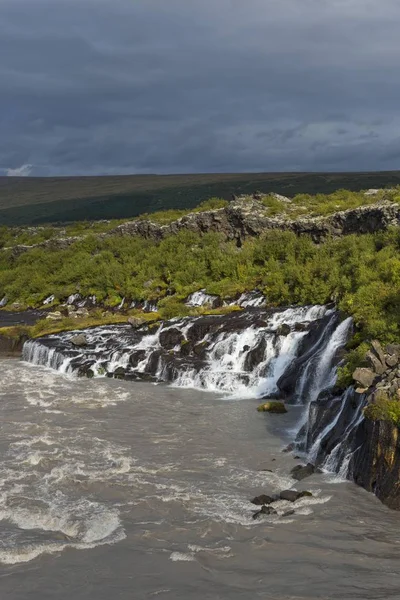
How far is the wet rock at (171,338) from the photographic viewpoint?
114 ft

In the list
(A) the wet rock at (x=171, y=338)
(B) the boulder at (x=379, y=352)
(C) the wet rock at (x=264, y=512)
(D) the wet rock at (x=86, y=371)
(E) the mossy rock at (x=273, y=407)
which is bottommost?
(D) the wet rock at (x=86, y=371)

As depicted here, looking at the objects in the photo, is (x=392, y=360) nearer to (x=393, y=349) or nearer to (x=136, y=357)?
(x=393, y=349)

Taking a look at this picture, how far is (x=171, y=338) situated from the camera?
115 ft

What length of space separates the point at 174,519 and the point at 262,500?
97.5 inches

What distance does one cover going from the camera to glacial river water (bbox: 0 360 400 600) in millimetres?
12250

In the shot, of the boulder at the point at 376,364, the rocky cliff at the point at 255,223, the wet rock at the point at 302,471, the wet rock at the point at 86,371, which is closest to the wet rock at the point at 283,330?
the wet rock at the point at 86,371

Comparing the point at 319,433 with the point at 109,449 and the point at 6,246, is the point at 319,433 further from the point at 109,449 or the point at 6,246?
the point at 6,246

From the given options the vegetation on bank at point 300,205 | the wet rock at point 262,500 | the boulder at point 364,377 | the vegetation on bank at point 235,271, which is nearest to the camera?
the wet rock at point 262,500

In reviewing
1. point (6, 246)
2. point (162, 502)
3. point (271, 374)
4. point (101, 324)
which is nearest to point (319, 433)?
point (162, 502)

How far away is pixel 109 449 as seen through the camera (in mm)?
20750

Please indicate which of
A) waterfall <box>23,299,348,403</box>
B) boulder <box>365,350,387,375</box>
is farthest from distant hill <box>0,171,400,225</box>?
boulder <box>365,350,387,375</box>

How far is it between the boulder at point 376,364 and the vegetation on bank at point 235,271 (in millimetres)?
1644

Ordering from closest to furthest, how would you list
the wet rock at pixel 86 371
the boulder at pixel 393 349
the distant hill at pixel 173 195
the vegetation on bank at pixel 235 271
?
the boulder at pixel 393 349 → the vegetation on bank at pixel 235 271 → the wet rock at pixel 86 371 → the distant hill at pixel 173 195

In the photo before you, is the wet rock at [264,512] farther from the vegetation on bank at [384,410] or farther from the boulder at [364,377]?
the boulder at [364,377]
